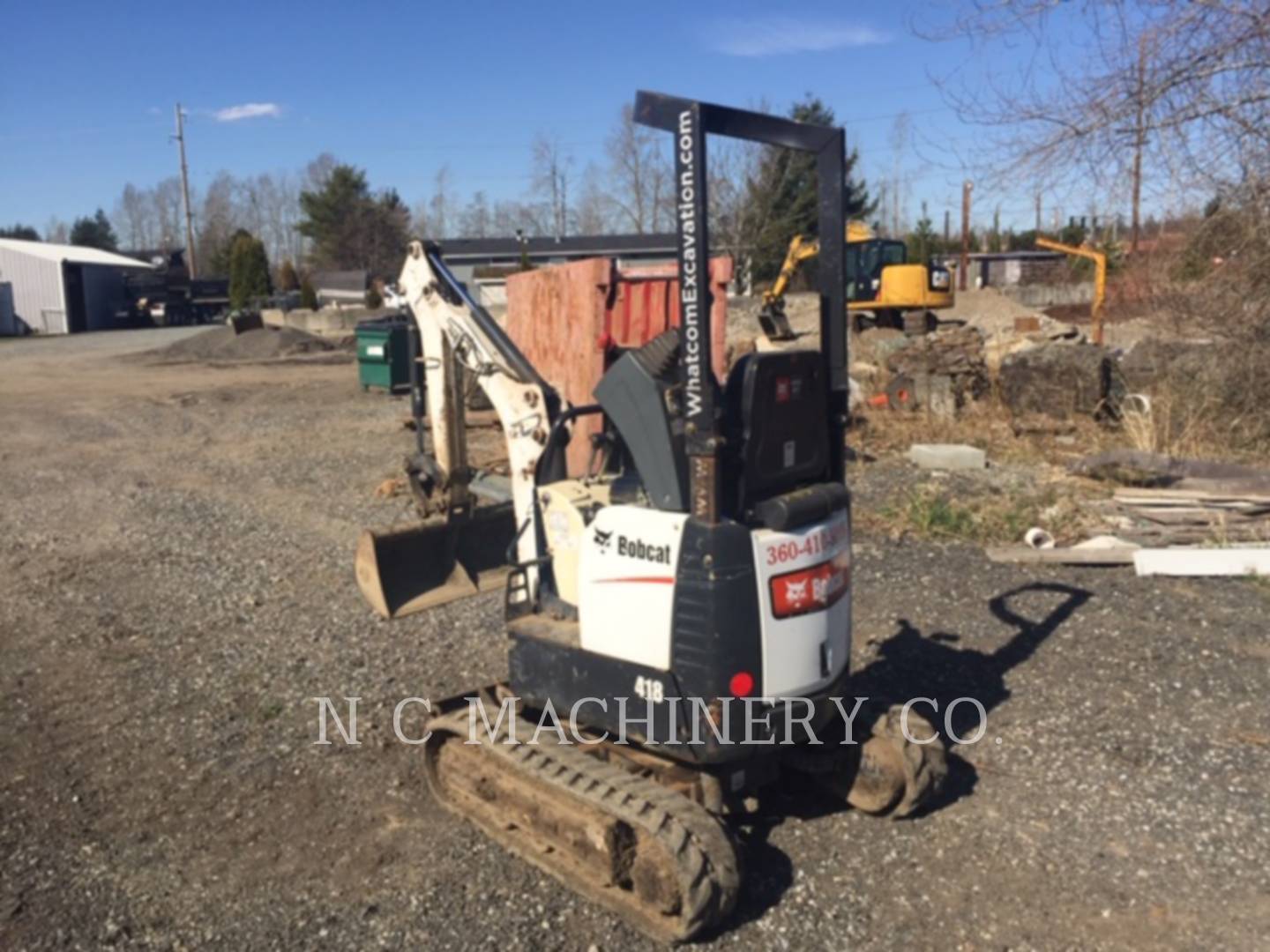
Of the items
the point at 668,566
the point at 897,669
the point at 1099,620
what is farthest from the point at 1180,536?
the point at 668,566

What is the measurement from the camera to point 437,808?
4.81 meters

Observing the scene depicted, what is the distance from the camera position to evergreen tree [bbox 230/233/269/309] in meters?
49.9

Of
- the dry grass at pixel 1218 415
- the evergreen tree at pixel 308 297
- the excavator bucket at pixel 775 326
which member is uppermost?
the evergreen tree at pixel 308 297

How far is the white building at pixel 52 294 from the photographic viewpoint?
163 feet

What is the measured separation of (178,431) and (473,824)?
13657mm

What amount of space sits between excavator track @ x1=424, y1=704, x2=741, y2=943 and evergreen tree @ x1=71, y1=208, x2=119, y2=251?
90082 mm

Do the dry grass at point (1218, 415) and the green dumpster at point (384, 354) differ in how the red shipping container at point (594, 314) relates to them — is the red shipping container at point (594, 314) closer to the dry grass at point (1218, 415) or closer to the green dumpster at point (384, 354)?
the dry grass at point (1218, 415)

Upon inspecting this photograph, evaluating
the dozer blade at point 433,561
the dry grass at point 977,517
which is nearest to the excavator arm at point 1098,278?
the dry grass at point 977,517

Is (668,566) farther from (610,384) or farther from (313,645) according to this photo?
(313,645)

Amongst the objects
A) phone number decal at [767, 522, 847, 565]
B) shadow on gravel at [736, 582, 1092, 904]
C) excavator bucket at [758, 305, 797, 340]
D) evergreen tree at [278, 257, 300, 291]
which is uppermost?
evergreen tree at [278, 257, 300, 291]

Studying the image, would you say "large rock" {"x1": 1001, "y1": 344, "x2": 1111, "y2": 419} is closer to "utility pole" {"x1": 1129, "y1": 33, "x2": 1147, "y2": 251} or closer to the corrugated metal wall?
"utility pole" {"x1": 1129, "y1": 33, "x2": 1147, "y2": 251}

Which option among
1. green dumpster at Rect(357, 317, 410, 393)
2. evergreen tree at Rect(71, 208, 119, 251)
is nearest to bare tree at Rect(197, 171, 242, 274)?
evergreen tree at Rect(71, 208, 119, 251)

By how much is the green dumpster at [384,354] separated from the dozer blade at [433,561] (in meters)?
13.7

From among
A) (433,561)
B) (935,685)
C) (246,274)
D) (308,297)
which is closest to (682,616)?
(433,561)
